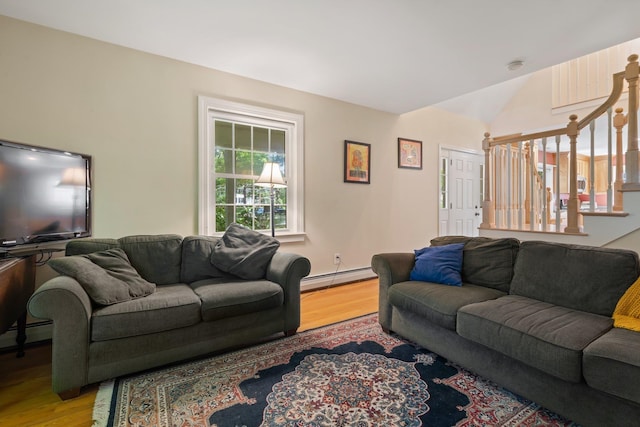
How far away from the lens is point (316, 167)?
12.7 ft

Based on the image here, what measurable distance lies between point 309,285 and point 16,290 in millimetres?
2635

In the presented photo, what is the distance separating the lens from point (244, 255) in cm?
258

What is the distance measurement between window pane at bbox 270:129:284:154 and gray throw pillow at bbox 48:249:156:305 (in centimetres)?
198

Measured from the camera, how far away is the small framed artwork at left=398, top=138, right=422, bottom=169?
184 inches

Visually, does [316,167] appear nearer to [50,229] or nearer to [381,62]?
[381,62]

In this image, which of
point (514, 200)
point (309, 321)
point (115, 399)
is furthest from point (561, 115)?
point (115, 399)

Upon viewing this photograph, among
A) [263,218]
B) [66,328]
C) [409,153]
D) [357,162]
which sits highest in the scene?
[409,153]

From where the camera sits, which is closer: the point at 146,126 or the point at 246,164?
the point at 146,126

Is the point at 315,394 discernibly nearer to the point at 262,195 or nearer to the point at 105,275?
Result: the point at 105,275

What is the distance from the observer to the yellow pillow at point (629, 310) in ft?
5.05

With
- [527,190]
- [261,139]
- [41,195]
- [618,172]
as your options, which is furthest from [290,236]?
[618,172]

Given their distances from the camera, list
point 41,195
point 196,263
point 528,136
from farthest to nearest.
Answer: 1. point 528,136
2. point 196,263
3. point 41,195

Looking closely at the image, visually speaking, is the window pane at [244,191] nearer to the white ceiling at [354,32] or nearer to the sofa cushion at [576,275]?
the white ceiling at [354,32]

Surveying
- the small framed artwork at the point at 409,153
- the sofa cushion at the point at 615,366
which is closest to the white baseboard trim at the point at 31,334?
the sofa cushion at the point at 615,366
